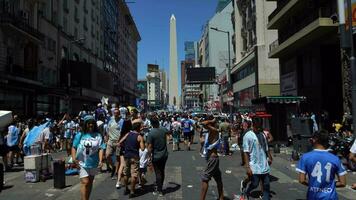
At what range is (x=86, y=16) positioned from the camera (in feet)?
195

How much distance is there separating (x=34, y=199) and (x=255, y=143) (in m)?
4.99

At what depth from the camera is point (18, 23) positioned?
32375mm

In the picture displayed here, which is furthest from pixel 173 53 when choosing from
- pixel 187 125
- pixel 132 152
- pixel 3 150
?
pixel 132 152

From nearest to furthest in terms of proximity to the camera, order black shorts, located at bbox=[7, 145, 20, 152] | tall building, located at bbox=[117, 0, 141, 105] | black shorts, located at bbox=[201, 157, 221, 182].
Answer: black shorts, located at bbox=[201, 157, 221, 182] < black shorts, located at bbox=[7, 145, 20, 152] < tall building, located at bbox=[117, 0, 141, 105]

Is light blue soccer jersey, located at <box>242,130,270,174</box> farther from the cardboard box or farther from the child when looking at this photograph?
the cardboard box

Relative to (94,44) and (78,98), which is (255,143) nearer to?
(78,98)

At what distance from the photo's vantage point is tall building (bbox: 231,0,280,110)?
165ft

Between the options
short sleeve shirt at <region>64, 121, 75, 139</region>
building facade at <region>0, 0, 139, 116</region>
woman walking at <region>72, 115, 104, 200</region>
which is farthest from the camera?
building facade at <region>0, 0, 139, 116</region>

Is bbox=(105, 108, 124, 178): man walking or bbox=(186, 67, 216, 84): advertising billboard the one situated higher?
bbox=(186, 67, 216, 84): advertising billboard

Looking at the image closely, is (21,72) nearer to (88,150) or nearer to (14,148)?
(14,148)

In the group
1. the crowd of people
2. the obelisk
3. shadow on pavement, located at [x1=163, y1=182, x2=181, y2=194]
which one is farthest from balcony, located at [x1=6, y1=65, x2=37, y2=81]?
the obelisk

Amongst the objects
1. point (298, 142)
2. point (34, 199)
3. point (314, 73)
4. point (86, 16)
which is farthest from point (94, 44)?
point (34, 199)

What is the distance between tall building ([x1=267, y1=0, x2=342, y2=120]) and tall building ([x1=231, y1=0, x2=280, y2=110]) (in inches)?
567

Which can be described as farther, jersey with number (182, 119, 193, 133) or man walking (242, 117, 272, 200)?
jersey with number (182, 119, 193, 133)
